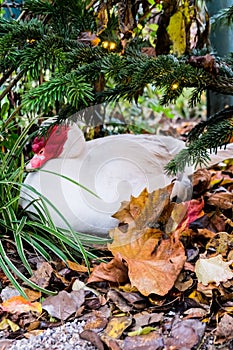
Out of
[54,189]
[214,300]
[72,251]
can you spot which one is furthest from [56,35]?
[214,300]

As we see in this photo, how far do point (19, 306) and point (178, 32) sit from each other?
2.39 feet

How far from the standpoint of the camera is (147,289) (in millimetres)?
884

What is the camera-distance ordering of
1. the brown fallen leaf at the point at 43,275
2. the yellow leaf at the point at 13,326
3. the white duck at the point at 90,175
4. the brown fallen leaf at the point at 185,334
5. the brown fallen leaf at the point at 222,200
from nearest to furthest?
the brown fallen leaf at the point at 185,334 < the yellow leaf at the point at 13,326 < the brown fallen leaf at the point at 43,275 < the white duck at the point at 90,175 < the brown fallen leaf at the point at 222,200

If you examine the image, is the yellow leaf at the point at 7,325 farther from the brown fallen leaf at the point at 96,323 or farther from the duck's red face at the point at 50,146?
the duck's red face at the point at 50,146

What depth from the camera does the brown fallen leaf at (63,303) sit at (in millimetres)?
885

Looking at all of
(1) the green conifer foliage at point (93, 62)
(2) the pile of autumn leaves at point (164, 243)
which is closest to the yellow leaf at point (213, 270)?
(2) the pile of autumn leaves at point (164, 243)

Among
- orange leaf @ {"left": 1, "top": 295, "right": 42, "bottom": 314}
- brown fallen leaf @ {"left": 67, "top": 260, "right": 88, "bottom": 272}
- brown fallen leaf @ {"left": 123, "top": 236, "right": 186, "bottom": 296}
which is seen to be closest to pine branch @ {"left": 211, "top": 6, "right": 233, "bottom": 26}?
→ brown fallen leaf @ {"left": 123, "top": 236, "right": 186, "bottom": 296}

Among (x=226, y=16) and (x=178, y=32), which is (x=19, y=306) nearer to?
(x=178, y=32)

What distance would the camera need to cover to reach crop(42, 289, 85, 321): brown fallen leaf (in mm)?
885

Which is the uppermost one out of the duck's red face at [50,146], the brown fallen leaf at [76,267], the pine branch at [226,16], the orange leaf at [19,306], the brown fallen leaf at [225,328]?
the pine branch at [226,16]

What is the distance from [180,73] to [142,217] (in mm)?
379

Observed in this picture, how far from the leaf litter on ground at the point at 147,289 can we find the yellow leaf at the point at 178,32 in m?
0.35

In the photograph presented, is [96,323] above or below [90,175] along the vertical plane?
below

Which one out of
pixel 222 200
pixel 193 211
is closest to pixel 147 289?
pixel 193 211
